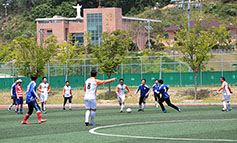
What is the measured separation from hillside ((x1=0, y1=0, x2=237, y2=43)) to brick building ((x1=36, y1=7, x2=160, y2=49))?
14971 mm

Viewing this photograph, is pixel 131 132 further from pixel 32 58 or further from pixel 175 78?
pixel 32 58

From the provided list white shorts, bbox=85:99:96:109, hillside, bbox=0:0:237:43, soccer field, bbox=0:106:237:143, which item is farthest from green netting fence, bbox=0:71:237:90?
hillside, bbox=0:0:237:43

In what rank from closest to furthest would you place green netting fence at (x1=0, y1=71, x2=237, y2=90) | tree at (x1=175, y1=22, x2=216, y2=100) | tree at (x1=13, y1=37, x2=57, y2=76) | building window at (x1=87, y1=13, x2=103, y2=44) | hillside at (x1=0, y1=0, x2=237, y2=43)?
tree at (x1=175, y1=22, x2=216, y2=100)
green netting fence at (x1=0, y1=71, x2=237, y2=90)
tree at (x1=13, y1=37, x2=57, y2=76)
building window at (x1=87, y1=13, x2=103, y2=44)
hillside at (x1=0, y1=0, x2=237, y2=43)

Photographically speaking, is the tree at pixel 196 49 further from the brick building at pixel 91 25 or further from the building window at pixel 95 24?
the building window at pixel 95 24

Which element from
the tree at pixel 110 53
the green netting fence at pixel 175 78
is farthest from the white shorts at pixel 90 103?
the green netting fence at pixel 175 78

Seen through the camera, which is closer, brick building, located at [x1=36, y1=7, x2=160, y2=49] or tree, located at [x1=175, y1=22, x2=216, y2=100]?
tree, located at [x1=175, y1=22, x2=216, y2=100]

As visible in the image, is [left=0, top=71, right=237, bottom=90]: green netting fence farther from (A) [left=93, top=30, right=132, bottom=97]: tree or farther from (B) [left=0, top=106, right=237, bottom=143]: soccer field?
(B) [left=0, top=106, right=237, bottom=143]: soccer field

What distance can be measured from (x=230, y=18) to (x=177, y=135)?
11187 centimetres

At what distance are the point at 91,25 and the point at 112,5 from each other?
41587mm

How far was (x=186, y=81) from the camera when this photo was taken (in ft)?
142

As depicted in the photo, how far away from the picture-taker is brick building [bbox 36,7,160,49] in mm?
94812

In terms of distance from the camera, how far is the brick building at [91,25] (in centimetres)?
9481

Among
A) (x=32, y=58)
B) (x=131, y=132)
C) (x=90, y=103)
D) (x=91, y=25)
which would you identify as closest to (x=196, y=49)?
(x=32, y=58)

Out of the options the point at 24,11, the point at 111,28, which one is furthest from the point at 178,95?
the point at 24,11
